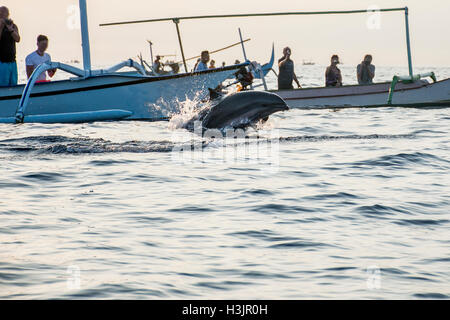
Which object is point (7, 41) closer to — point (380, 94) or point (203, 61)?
point (203, 61)

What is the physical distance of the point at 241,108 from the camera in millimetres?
15172

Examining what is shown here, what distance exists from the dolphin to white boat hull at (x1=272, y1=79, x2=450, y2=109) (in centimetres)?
852

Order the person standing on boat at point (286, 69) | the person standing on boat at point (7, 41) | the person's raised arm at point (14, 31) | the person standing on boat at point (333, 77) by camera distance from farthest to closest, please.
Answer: the person standing on boat at point (333, 77)
the person standing on boat at point (286, 69)
the person's raised arm at point (14, 31)
the person standing on boat at point (7, 41)

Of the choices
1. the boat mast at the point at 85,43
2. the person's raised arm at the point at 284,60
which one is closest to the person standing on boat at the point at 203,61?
the person's raised arm at the point at 284,60

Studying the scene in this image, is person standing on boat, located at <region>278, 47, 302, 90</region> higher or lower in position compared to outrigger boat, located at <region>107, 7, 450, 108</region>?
higher

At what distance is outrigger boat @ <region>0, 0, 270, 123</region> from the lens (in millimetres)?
17516

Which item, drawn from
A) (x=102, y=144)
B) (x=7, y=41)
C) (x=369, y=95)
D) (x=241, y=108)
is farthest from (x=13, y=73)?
(x=369, y=95)

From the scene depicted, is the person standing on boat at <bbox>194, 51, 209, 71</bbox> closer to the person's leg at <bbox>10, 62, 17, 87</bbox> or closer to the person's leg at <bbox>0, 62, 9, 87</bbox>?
the person's leg at <bbox>10, 62, 17, 87</bbox>

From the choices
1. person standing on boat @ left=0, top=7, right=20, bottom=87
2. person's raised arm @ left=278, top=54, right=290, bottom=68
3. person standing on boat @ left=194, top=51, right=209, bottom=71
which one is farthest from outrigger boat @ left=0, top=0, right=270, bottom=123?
person's raised arm @ left=278, top=54, right=290, bottom=68

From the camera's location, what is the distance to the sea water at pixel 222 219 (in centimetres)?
527

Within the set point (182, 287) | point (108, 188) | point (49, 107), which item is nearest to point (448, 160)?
point (108, 188)

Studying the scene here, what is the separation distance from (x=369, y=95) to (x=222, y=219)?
1768cm

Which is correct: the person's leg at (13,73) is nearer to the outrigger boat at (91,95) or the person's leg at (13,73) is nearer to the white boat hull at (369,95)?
the outrigger boat at (91,95)

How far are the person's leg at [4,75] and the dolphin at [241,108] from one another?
5.40 m
